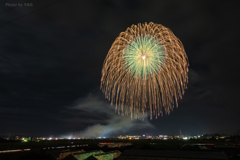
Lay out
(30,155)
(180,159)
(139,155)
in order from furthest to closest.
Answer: (30,155), (139,155), (180,159)

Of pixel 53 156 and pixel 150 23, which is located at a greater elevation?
pixel 150 23

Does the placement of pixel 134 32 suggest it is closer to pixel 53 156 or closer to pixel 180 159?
pixel 180 159

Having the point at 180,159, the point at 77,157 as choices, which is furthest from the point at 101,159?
the point at 180,159

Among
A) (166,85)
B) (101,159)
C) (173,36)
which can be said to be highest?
(173,36)

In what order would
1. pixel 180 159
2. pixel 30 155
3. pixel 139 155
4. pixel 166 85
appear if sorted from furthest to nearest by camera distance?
pixel 166 85 → pixel 30 155 → pixel 139 155 → pixel 180 159

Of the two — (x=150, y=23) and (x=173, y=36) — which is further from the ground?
(x=150, y=23)

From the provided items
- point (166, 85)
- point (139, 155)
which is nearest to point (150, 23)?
point (166, 85)

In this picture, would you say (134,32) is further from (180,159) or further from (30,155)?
(30,155)

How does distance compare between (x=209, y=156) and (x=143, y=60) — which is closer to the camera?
(x=209, y=156)

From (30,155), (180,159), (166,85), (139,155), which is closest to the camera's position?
(180,159)
